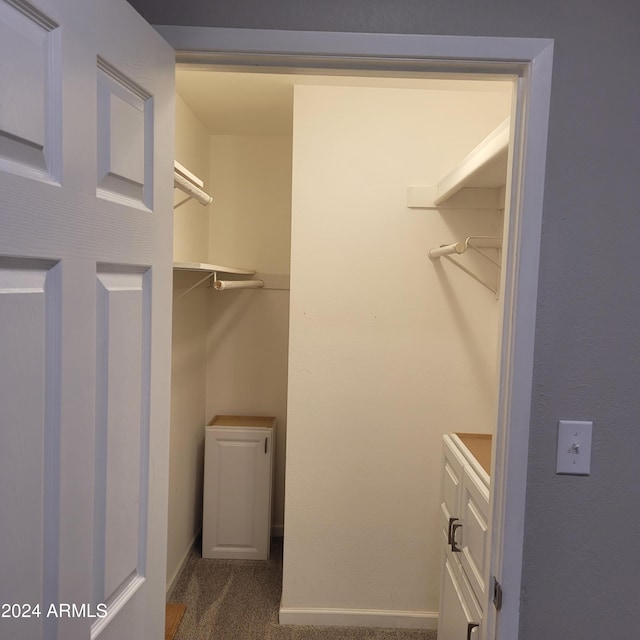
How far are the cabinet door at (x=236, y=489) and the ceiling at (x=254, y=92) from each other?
1747 millimetres

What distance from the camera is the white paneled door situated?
0.69 metres

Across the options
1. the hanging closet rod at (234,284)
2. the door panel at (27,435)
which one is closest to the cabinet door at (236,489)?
the hanging closet rod at (234,284)

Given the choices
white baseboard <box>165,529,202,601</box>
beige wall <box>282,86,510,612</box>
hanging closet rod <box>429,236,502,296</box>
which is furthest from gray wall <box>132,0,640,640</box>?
white baseboard <box>165,529,202,601</box>

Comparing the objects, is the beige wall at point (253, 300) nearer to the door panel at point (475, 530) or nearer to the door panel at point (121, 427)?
the door panel at point (475, 530)

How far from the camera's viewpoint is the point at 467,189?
2.47 meters

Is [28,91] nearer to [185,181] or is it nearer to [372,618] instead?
[185,181]

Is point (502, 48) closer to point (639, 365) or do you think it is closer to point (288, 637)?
point (639, 365)

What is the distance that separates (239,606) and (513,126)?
2478mm

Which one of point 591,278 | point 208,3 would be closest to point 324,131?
point 208,3

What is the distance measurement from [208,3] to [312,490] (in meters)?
2.03

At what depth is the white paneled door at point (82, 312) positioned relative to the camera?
689mm

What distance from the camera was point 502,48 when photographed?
3.57ft

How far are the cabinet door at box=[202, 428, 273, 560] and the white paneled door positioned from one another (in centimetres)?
198

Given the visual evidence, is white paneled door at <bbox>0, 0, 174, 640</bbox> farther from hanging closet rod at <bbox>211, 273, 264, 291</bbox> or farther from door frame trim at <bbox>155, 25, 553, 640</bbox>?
hanging closet rod at <bbox>211, 273, 264, 291</bbox>
